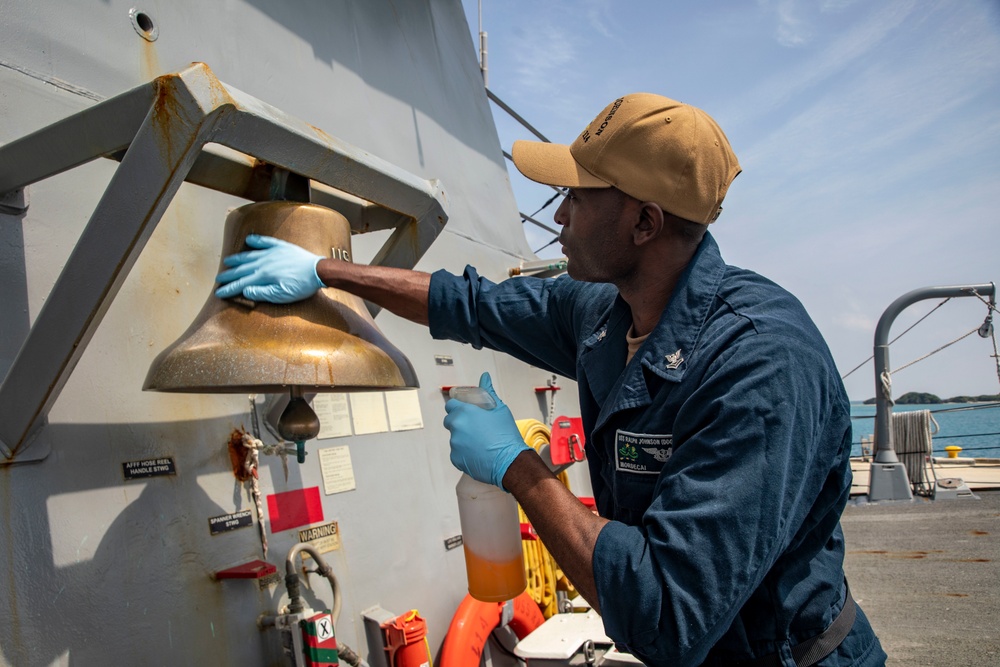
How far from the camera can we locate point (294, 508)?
2.07 m

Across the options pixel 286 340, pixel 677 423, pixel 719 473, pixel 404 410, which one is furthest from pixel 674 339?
pixel 404 410

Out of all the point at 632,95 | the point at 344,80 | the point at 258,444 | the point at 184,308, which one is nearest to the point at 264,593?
the point at 258,444

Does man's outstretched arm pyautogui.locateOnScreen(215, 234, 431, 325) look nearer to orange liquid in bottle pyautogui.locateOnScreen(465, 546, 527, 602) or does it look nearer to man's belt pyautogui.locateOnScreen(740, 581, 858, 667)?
orange liquid in bottle pyautogui.locateOnScreen(465, 546, 527, 602)

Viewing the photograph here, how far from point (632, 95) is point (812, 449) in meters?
0.87

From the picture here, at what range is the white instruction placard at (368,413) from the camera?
7.88ft

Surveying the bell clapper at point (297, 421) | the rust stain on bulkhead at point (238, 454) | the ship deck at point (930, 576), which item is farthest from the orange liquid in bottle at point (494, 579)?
the ship deck at point (930, 576)

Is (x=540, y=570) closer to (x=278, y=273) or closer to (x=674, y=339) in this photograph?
(x=674, y=339)

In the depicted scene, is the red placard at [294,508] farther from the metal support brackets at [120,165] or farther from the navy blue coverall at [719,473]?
the navy blue coverall at [719,473]

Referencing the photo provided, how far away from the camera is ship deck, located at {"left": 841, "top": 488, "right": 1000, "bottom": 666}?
3979 millimetres

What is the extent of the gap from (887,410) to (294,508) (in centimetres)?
801

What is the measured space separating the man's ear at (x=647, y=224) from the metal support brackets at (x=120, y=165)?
70cm

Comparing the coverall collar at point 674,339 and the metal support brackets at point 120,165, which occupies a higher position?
the metal support brackets at point 120,165

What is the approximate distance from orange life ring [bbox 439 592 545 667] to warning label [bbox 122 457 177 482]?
4.10ft

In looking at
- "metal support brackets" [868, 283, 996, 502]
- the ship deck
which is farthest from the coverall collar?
"metal support brackets" [868, 283, 996, 502]
